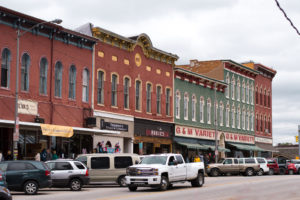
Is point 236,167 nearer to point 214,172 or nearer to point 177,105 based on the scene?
point 214,172

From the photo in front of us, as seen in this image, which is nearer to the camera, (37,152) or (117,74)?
(37,152)

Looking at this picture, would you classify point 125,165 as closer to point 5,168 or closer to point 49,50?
point 5,168

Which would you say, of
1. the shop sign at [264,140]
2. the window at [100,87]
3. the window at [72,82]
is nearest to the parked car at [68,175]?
the window at [72,82]

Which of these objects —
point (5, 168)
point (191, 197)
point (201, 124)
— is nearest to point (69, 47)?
point (5, 168)

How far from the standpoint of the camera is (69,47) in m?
36.6

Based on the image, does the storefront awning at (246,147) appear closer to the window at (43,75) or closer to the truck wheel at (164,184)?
the window at (43,75)

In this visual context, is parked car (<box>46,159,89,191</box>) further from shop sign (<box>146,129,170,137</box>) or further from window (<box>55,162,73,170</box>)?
shop sign (<box>146,129,170,137</box>)

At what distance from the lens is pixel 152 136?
46.1m

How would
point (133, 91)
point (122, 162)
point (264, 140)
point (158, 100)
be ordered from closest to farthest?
point (122, 162) → point (133, 91) → point (158, 100) → point (264, 140)

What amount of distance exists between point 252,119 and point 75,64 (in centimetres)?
3593

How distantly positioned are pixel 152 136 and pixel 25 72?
1595 centimetres

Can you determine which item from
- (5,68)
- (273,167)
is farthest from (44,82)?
(273,167)

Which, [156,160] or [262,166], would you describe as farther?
[262,166]

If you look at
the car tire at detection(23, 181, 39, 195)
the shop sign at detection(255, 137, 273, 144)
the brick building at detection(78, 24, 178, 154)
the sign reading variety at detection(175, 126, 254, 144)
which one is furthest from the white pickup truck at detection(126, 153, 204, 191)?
the shop sign at detection(255, 137, 273, 144)
